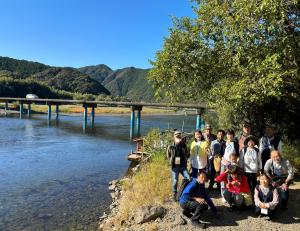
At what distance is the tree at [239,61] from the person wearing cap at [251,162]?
4.89 ft

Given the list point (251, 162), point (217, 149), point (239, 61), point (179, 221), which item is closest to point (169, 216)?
point (179, 221)

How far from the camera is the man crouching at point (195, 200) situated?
9539 millimetres

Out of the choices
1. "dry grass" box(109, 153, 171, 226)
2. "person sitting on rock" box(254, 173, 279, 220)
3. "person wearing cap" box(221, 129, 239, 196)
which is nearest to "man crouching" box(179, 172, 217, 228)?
"person sitting on rock" box(254, 173, 279, 220)

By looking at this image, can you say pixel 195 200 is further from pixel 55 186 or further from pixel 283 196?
pixel 55 186

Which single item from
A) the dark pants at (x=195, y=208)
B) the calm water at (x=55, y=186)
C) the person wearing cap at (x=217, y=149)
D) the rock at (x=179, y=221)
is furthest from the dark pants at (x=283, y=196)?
the calm water at (x=55, y=186)

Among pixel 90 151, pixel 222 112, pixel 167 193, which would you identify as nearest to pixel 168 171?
pixel 167 193

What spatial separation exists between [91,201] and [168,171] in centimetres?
358

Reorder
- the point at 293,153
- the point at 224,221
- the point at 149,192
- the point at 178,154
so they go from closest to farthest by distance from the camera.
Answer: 1. the point at 224,221
2. the point at 178,154
3. the point at 149,192
4. the point at 293,153

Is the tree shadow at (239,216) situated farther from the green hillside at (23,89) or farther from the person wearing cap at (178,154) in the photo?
the green hillside at (23,89)

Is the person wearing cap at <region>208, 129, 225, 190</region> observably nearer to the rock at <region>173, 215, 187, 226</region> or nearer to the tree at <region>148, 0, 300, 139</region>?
the tree at <region>148, 0, 300, 139</region>

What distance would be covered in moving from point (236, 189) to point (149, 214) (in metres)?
2.51

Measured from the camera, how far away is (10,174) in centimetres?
2142

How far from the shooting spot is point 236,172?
33.6ft

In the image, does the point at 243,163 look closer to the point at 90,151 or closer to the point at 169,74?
the point at 169,74
